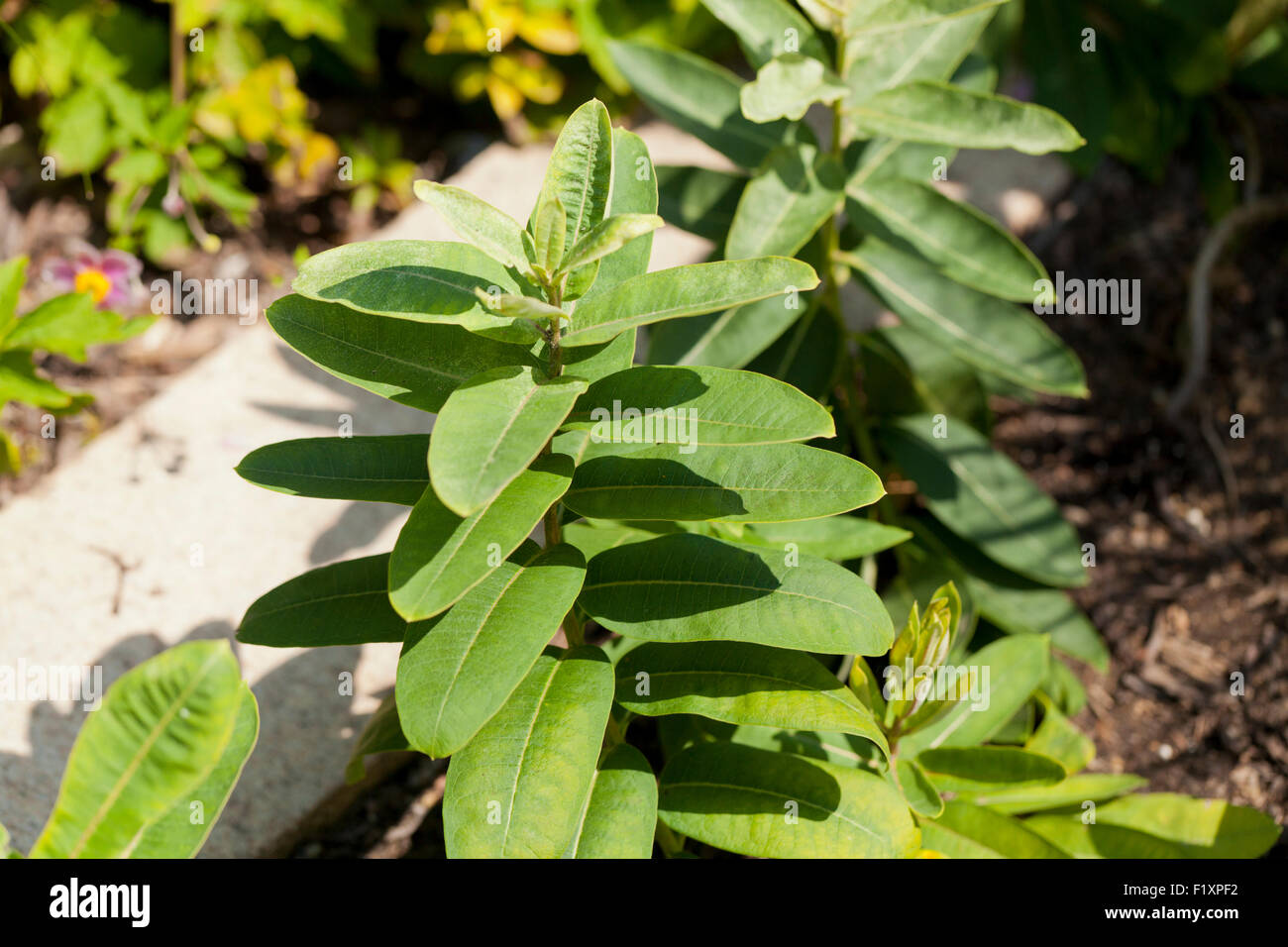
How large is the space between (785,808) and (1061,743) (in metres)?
0.83

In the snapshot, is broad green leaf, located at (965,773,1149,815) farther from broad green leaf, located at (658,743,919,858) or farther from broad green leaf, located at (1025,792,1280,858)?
broad green leaf, located at (658,743,919,858)

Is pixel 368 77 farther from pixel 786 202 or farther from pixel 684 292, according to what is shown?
pixel 684 292

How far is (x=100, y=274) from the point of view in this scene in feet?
8.14

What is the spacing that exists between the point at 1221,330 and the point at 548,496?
2359 mm

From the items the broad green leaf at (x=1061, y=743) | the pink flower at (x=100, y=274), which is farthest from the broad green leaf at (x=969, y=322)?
the pink flower at (x=100, y=274)

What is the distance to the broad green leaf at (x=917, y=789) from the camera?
5.19 ft

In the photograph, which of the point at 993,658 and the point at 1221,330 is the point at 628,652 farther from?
the point at 1221,330

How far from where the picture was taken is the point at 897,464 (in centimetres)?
223

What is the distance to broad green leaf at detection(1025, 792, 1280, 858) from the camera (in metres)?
1.84

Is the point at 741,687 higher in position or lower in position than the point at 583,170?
lower

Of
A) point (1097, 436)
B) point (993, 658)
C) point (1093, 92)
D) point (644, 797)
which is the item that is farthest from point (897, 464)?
point (1093, 92)

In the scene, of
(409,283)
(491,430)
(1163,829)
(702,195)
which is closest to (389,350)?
(409,283)

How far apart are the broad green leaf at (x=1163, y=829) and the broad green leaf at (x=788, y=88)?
1.25 m

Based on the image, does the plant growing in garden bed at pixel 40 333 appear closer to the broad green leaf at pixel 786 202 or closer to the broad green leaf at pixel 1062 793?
the broad green leaf at pixel 786 202
